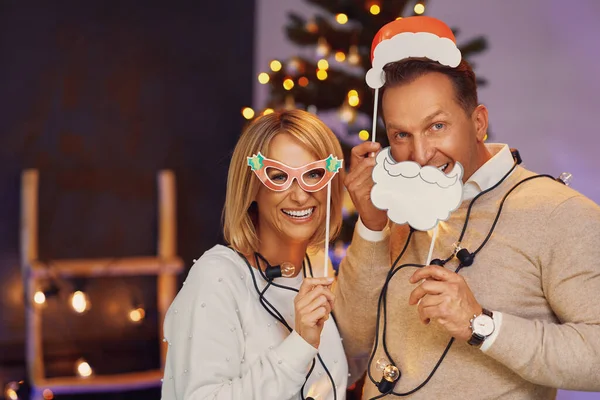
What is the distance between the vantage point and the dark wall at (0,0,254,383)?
4523 millimetres

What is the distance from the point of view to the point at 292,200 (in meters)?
1.78

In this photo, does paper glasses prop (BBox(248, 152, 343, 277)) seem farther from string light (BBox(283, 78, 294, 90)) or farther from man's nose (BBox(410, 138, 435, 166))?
string light (BBox(283, 78, 294, 90))

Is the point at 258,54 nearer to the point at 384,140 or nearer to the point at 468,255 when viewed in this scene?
the point at 384,140

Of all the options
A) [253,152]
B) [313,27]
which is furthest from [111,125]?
[253,152]

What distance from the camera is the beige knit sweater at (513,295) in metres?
1.45

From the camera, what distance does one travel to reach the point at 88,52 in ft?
15.2

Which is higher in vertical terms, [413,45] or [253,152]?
[413,45]

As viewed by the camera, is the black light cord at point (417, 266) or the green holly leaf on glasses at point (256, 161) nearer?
the black light cord at point (417, 266)

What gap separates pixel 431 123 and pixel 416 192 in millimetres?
155

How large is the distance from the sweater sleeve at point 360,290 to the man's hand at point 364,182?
6 cm

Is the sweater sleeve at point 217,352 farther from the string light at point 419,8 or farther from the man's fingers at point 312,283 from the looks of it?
the string light at point 419,8

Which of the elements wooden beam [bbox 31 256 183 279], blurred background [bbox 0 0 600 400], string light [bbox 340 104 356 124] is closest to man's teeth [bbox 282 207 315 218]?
string light [bbox 340 104 356 124]

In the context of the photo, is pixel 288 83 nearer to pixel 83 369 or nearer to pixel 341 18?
pixel 341 18

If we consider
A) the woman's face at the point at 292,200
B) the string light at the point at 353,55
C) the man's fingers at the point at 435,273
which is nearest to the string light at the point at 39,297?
the string light at the point at 353,55
